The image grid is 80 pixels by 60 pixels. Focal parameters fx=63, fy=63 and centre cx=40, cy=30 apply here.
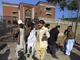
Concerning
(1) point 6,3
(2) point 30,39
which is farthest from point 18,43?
(1) point 6,3

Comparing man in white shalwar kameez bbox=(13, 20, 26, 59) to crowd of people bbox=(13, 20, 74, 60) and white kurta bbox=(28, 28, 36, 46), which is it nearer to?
crowd of people bbox=(13, 20, 74, 60)

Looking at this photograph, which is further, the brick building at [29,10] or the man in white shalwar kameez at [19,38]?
the brick building at [29,10]

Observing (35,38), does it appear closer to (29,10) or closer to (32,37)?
(32,37)

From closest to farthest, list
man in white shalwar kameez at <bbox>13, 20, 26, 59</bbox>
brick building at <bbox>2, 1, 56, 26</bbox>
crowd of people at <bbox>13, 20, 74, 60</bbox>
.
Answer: crowd of people at <bbox>13, 20, 74, 60</bbox> → man in white shalwar kameez at <bbox>13, 20, 26, 59</bbox> → brick building at <bbox>2, 1, 56, 26</bbox>

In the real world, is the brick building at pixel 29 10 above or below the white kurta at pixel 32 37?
above

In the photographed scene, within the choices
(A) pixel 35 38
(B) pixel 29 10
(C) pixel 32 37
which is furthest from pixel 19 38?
(B) pixel 29 10

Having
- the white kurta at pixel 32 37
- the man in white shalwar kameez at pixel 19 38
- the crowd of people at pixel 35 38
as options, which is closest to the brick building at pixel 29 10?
the crowd of people at pixel 35 38

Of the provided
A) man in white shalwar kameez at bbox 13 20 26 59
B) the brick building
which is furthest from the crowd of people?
the brick building

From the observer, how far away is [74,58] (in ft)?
11.1

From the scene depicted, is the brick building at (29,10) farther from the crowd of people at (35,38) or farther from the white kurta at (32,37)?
the white kurta at (32,37)

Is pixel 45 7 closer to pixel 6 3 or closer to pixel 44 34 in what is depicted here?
pixel 6 3

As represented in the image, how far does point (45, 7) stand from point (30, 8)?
5129mm

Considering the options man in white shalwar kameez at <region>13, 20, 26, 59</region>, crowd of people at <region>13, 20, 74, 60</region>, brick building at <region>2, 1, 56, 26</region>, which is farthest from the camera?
brick building at <region>2, 1, 56, 26</region>

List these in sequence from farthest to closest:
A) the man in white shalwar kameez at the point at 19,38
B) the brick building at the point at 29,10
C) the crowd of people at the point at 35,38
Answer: the brick building at the point at 29,10, the man in white shalwar kameez at the point at 19,38, the crowd of people at the point at 35,38
